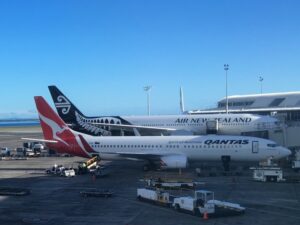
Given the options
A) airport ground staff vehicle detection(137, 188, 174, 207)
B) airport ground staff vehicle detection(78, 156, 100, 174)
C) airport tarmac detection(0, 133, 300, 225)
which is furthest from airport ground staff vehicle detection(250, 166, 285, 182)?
airport ground staff vehicle detection(78, 156, 100, 174)

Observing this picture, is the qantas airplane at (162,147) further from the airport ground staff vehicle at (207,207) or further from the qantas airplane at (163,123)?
the airport ground staff vehicle at (207,207)

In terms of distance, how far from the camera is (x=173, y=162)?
147 ft

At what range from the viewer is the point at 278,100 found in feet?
341

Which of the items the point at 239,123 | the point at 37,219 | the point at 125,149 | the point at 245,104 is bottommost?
the point at 37,219

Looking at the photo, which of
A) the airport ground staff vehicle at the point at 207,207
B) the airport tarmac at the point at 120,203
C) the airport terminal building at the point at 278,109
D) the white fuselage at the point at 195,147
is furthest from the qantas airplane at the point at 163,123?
the airport ground staff vehicle at the point at 207,207

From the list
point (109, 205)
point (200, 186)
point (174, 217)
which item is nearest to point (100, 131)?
point (200, 186)

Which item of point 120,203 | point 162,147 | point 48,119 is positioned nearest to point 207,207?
point 120,203

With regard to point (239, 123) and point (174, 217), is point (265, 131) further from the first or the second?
point (174, 217)

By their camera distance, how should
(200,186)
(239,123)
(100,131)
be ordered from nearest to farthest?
1. (200,186)
2. (239,123)
3. (100,131)

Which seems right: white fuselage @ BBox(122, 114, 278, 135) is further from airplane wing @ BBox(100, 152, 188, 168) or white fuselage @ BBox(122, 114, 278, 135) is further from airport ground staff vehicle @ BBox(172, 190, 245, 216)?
airport ground staff vehicle @ BBox(172, 190, 245, 216)

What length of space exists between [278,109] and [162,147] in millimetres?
32585

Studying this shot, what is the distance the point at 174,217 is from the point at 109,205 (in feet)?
19.2

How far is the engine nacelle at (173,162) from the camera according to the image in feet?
146

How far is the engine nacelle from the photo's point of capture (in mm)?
44647
